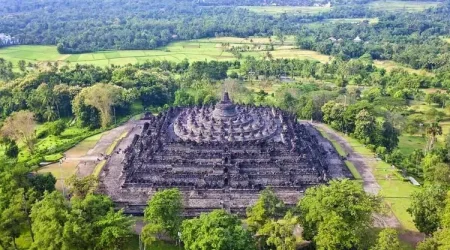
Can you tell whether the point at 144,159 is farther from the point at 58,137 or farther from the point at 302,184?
the point at 58,137

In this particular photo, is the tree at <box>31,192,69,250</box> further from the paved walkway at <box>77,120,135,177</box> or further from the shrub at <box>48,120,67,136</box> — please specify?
the shrub at <box>48,120,67,136</box>

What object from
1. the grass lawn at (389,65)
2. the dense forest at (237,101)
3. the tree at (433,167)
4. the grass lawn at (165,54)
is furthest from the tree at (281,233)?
the grass lawn at (389,65)

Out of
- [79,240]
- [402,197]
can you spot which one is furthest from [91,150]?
[402,197]

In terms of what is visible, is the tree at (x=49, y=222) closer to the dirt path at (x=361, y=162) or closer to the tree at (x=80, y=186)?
the tree at (x=80, y=186)

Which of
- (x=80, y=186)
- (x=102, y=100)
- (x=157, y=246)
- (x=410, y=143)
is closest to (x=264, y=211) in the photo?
(x=157, y=246)

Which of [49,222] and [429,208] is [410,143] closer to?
[429,208]

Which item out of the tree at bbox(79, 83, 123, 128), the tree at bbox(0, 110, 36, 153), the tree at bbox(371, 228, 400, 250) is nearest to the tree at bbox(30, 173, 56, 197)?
the tree at bbox(0, 110, 36, 153)
